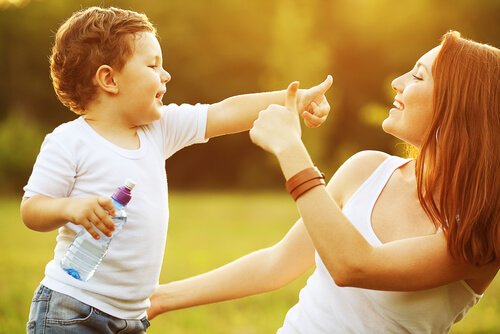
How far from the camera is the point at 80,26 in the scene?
2484 mm

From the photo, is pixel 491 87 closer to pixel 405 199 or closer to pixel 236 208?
pixel 405 199

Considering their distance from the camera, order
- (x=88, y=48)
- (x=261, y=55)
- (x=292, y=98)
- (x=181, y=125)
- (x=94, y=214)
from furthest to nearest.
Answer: (x=261, y=55), (x=181, y=125), (x=88, y=48), (x=292, y=98), (x=94, y=214)

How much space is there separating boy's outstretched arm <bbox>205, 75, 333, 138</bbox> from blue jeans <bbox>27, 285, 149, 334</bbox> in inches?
30.2

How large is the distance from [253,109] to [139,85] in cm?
44

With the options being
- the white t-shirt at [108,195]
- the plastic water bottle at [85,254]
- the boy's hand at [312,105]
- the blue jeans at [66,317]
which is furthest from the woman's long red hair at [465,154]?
the blue jeans at [66,317]

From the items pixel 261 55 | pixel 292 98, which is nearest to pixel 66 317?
pixel 292 98

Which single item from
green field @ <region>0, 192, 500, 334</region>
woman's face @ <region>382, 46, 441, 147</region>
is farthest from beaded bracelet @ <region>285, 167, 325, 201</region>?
green field @ <region>0, 192, 500, 334</region>

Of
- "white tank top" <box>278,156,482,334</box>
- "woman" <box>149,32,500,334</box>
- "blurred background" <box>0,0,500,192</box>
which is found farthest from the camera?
"blurred background" <box>0,0,500,192</box>

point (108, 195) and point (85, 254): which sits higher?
point (108, 195)

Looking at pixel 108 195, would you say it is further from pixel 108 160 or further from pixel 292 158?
pixel 292 158

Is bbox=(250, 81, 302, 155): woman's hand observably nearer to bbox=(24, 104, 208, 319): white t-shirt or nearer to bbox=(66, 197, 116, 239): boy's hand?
bbox=(24, 104, 208, 319): white t-shirt

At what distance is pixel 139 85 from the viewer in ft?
8.07

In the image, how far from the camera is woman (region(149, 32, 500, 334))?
Result: 7.36 feet

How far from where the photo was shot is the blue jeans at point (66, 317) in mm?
2305
